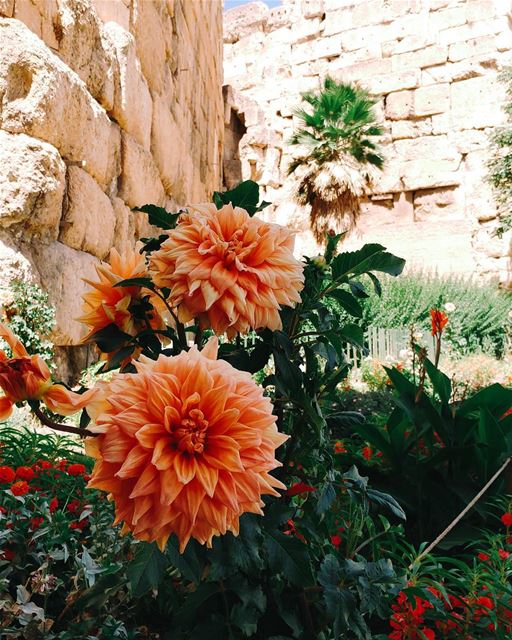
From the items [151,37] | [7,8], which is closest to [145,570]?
[7,8]

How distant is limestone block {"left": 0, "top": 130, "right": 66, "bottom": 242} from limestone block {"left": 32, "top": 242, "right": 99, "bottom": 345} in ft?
0.47

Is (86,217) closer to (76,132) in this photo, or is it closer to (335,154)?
(76,132)

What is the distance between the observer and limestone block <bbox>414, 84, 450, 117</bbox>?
14.4 m

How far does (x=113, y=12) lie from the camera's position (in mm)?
4199

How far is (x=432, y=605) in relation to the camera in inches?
50.8

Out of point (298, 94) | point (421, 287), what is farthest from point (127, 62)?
Result: point (298, 94)

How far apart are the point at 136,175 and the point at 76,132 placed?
1.08 metres

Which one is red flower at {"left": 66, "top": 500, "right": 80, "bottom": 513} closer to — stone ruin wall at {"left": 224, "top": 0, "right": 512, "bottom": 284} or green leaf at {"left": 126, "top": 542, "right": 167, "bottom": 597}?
green leaf at {"left": 126, "top": 542, "right": 167, "bottom": 597}

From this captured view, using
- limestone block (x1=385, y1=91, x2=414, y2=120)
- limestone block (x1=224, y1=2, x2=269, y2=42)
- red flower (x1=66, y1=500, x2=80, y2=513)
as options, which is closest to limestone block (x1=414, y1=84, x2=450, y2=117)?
limestone block (x1=385, y1=91, x2=414, y2=120)

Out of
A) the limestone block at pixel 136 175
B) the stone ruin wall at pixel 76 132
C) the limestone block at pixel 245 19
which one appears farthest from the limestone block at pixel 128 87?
the limestone block at pixel 245 19

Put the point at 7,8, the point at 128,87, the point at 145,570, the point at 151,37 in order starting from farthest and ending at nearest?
the point at 151,37
the point at 128,87
the point at 7,8
the point at 145,570

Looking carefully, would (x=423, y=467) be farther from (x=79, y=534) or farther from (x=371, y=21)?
(x=371, y=21)

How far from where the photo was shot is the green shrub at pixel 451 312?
10859 mm

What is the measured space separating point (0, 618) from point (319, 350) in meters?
0.80
